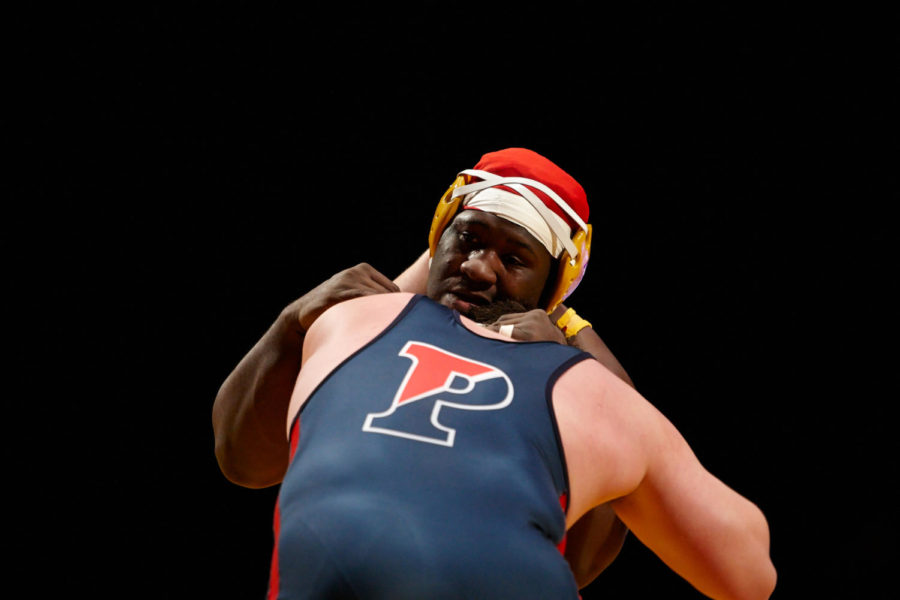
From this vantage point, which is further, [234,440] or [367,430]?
[234,440]

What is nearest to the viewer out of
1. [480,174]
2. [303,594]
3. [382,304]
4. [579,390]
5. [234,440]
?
[303,594]

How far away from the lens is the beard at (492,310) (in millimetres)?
1926

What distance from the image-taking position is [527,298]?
2.05 metres

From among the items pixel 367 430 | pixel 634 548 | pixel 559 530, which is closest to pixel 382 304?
pixel 367 430

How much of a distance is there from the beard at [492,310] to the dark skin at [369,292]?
11 millimetres

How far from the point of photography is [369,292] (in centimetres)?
182

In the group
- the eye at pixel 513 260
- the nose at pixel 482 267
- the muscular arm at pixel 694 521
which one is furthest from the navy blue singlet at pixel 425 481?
the eye at pixel 513 260

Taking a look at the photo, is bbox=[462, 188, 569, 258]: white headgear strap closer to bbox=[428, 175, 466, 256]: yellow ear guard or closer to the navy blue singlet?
bbox=[428, 175, 466, 256]: yellow ear guard

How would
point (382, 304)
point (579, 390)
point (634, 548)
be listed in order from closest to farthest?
point (579, 390), point (382, 304), point (634, 548)

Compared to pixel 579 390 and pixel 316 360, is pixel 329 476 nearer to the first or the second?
pixel 316 360

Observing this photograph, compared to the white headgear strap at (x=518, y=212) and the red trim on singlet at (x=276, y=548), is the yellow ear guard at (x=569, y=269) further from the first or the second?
the red trim on singlet at (x=276, y=548)

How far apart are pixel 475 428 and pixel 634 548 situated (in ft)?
5.29

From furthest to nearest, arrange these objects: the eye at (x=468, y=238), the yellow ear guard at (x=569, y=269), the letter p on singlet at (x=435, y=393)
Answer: the yellow ear guard at (x=569, y=269) → the eye at (x=468, y=238) → the letter p on singlet at (x=435, y=393)

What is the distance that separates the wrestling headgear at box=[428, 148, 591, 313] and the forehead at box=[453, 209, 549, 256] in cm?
1
